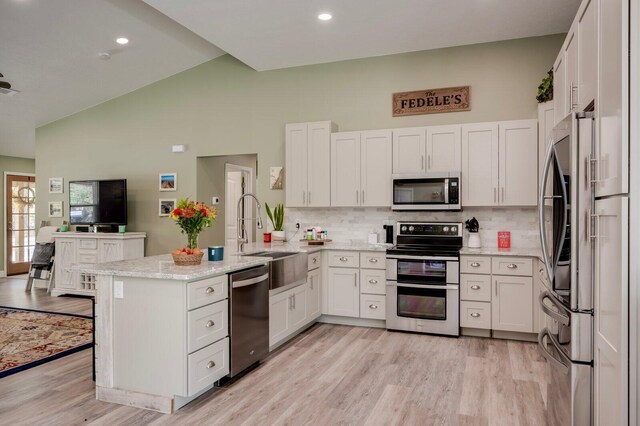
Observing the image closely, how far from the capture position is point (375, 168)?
509cm

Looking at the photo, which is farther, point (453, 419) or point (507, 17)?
point (507, 17)

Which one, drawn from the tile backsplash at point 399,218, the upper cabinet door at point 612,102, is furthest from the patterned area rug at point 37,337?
the upper cabinet door at point 612,102

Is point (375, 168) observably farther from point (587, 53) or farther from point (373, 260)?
A: point (587, 53)

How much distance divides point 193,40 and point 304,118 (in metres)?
1.78

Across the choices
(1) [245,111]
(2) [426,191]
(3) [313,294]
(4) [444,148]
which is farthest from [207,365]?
(1) [245,111]

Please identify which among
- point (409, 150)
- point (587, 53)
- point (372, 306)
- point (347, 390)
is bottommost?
point (347, 390)

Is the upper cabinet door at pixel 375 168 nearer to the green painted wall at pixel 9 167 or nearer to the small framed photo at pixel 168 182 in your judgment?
the small framed photo at pixel 168 182

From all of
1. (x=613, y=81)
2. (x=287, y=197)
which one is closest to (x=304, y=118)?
(x=287, y=197)

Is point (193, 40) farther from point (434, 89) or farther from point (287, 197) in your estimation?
point (434, 89)

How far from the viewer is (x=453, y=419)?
273 cm

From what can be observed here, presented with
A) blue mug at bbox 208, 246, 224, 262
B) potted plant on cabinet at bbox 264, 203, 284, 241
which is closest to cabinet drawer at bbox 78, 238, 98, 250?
potted plant on cabinet at bbox 264, 203, 284, 241

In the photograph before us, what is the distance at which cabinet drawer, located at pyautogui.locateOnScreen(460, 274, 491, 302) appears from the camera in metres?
4.41

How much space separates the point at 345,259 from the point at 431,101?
6.95 ft

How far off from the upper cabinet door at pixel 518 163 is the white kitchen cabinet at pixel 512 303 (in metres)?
0.81
